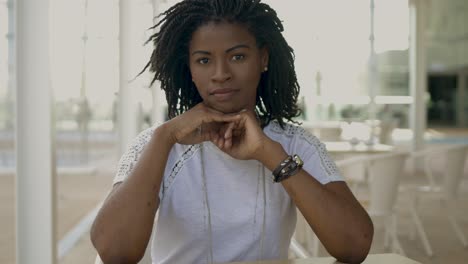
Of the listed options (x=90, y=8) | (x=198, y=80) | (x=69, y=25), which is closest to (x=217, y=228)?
(x=198, y=80)

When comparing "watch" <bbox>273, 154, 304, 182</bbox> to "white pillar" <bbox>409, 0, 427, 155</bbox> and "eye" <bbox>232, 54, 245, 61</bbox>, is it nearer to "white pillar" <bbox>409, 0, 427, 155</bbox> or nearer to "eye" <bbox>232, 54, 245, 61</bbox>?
"eye" <bbox>232, 54, 245, 61</bbox>

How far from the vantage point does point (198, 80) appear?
1.54m

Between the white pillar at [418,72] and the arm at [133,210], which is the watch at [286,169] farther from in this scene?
the white pillar at [418,72]

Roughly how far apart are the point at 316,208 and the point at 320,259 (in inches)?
4.5

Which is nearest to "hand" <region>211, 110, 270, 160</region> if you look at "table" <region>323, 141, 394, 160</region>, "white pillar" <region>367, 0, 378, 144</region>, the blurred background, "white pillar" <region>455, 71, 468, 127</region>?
"table" <region>323, 141, 394, 160</region>

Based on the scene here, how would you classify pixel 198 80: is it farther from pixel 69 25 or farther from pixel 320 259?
pixel 69 25

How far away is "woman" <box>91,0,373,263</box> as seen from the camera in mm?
1394

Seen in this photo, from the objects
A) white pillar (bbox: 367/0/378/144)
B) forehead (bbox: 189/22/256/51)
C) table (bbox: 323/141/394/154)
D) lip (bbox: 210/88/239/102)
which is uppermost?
white pillar (bbox: 367/0/378/144)

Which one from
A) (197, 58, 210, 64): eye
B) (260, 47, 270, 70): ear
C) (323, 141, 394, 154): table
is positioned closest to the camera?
(197, 58, 210, 64): eye

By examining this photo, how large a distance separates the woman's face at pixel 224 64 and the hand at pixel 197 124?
4cm

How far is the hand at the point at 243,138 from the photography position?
1.47 meters

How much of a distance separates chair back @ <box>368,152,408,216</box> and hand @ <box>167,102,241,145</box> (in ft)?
8.34

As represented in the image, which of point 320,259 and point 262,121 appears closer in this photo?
point 320,259

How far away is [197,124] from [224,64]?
0.16 metres
